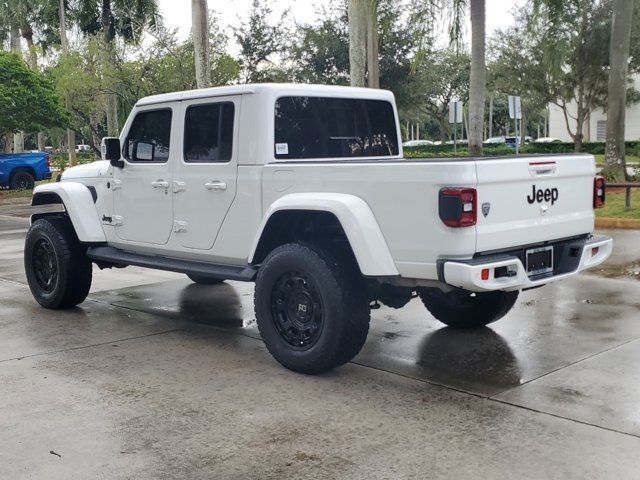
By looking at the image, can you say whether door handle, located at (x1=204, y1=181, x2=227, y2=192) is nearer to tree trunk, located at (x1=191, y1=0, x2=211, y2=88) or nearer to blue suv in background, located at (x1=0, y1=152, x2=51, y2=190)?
tree trunk, located at (x1=191, y1=0, x2=211, y2=88)

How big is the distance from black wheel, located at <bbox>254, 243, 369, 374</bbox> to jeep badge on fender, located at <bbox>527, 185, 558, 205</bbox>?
4.10 ft

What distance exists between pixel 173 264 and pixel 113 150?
4.20ft

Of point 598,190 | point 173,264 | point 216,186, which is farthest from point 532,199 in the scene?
point 173,264

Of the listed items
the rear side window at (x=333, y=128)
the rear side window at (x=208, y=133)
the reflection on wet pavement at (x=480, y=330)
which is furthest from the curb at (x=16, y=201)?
the rear side window at (x=333, y=128)

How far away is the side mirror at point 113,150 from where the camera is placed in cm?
683

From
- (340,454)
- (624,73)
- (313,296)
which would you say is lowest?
(340,454)

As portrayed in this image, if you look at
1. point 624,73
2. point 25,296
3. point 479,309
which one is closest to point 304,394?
point 479,309

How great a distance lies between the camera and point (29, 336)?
6.53 m

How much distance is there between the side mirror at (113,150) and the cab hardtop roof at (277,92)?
421 millimetres

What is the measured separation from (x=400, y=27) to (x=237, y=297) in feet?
92.6

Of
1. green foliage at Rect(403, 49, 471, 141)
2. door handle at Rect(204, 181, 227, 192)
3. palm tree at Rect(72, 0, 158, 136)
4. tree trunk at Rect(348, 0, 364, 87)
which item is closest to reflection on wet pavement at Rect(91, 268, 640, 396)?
door handle at Rect(204, 181, 227, 192)

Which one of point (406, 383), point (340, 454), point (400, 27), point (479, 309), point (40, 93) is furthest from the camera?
point (400, 27)

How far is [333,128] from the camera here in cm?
623

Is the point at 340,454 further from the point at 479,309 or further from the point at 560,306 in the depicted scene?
the point at 560,306
